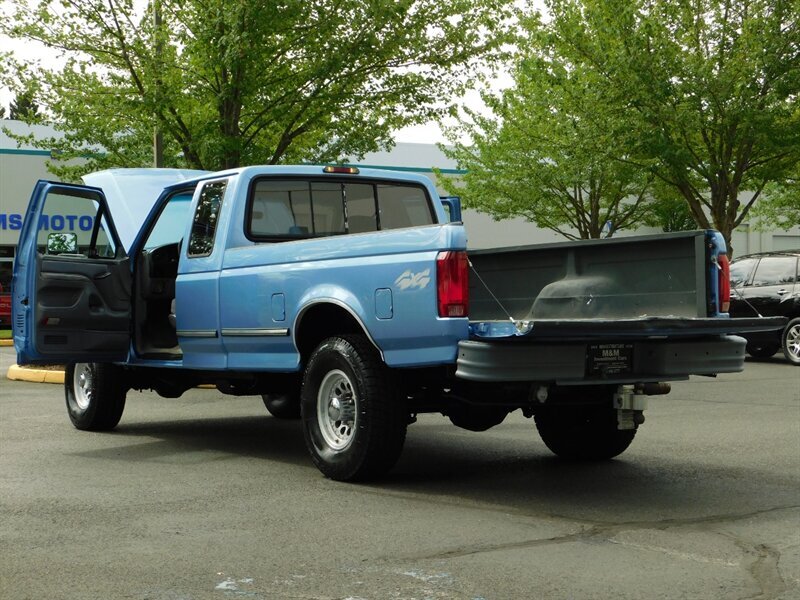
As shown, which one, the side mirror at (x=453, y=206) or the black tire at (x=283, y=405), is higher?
the side mirror at (x=453, y=206)

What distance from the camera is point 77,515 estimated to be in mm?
6297

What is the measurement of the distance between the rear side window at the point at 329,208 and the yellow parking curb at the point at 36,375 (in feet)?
24.5

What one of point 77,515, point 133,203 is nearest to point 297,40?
point 133,203

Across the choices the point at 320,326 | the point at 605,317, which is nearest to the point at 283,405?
the point at 320,326

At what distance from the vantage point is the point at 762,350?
1962 cm

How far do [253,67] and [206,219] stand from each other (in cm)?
853

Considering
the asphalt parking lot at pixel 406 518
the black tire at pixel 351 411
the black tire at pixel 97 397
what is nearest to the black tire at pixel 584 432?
the asphalt parking lot at pixel 406 518

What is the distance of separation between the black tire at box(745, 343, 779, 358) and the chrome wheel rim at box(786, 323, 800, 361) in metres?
0.94

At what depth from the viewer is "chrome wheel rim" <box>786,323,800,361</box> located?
59.7 feet

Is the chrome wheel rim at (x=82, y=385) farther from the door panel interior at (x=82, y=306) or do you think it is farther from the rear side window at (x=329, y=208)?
the rear side window at (x=329, y=208)

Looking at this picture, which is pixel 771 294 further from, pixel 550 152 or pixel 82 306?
pixel 82 306

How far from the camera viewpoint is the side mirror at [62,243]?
29.7ft

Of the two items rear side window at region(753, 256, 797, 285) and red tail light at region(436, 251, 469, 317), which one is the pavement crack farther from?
rear side window at region(753, 256, 797, 285)

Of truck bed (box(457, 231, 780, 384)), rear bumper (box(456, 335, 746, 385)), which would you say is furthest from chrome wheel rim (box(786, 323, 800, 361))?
rear bumper (box(456, 335, 746, 385))
